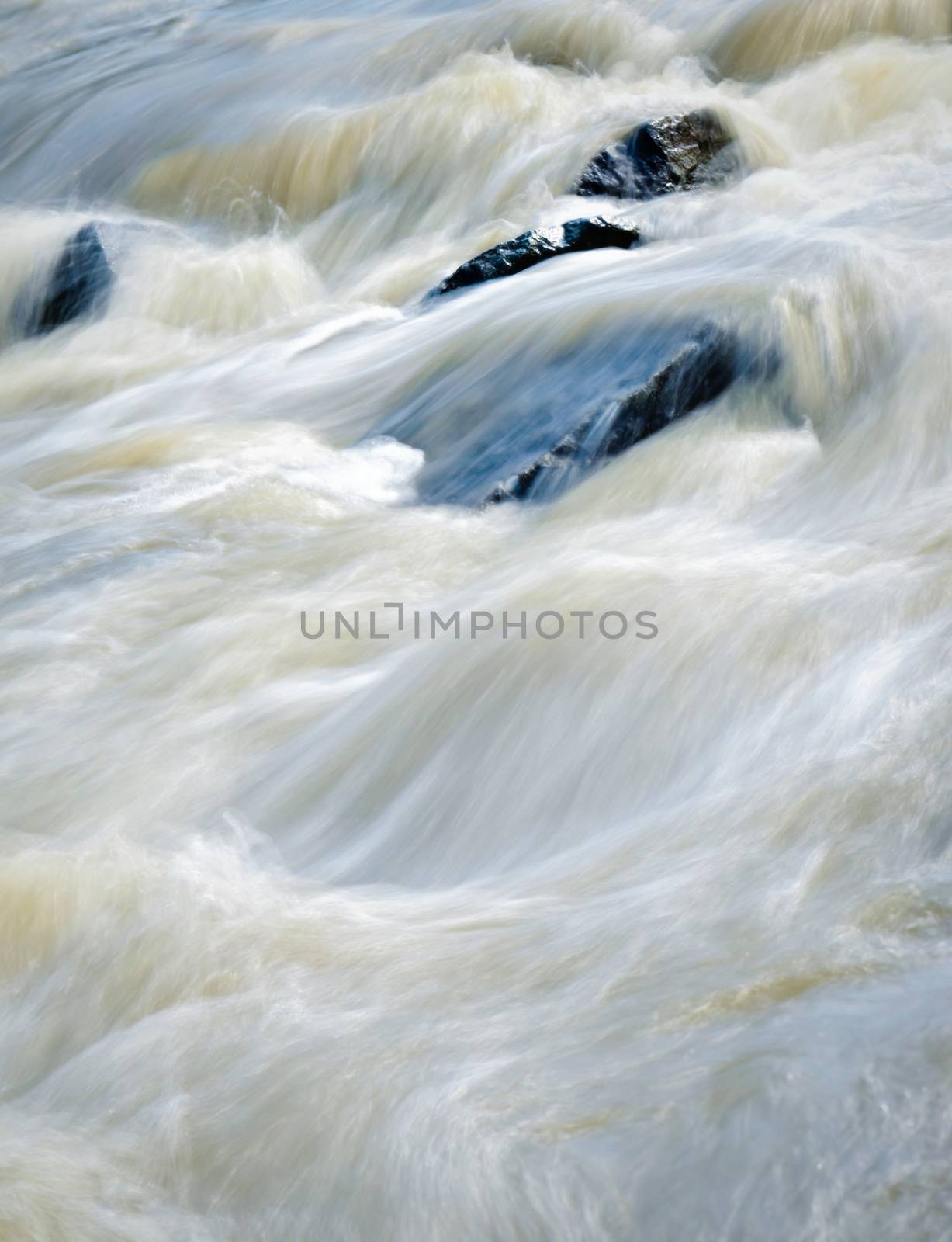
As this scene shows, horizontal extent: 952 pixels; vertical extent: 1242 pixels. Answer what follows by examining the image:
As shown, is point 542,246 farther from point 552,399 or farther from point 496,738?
point 496,738

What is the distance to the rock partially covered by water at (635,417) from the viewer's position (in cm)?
443

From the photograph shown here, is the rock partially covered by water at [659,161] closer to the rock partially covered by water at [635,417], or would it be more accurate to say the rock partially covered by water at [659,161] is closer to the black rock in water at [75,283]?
the rock partially covered by water at [635,417]

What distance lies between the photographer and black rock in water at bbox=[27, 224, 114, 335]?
7.18 m

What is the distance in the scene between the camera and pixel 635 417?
4.46 m

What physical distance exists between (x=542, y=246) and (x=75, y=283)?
2.77m

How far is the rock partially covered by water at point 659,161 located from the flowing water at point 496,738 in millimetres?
159

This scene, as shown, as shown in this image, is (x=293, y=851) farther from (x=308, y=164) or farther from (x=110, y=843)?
(x=308, y=164)


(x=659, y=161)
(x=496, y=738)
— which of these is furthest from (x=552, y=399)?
(x=659, y=161)

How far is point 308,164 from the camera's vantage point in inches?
317

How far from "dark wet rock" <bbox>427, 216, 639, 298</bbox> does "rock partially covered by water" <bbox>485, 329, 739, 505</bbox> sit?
168 centimetres

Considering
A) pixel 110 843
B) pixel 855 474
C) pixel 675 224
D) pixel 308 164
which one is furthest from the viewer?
pixel 308 164

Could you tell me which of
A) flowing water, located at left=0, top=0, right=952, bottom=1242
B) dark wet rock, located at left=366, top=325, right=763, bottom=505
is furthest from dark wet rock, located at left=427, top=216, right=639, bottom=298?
dark wet rock, located at left=366, top=325, right=763, bottom=505

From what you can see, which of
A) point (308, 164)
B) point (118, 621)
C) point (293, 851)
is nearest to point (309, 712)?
point (293, 851)

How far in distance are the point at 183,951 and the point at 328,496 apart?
7.93 ft
